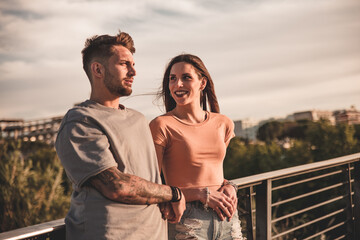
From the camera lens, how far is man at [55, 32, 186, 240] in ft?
4.27

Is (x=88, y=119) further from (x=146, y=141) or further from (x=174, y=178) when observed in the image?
(x=174, y=178)

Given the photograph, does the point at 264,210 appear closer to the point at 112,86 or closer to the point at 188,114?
the point at 188,114

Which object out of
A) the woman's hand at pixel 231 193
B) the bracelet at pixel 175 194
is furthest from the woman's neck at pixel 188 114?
the bracelet at pixel 175 194

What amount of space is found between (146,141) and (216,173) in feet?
1.82

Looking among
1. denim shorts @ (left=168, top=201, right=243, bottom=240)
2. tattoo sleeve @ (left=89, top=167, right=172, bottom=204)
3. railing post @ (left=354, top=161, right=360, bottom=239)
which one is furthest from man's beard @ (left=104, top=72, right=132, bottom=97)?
railing post @ (left=354, top=161, right=360, bottom=239)

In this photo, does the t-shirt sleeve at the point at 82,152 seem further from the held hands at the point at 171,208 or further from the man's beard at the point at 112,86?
the held hands at the point at 171,208

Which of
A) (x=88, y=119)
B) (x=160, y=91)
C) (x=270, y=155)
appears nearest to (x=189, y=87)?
(x=160, y=91)

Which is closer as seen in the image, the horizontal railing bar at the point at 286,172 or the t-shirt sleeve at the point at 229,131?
the t-shirt sleeve at the point at 229,131

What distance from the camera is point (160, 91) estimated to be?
7.41 feet

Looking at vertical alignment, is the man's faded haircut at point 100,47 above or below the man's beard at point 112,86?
above

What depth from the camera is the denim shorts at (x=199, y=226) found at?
179cm

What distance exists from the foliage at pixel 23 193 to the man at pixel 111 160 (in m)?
3.77

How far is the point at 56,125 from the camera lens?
20484 mm

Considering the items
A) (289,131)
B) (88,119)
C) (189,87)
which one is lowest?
(289,131)
